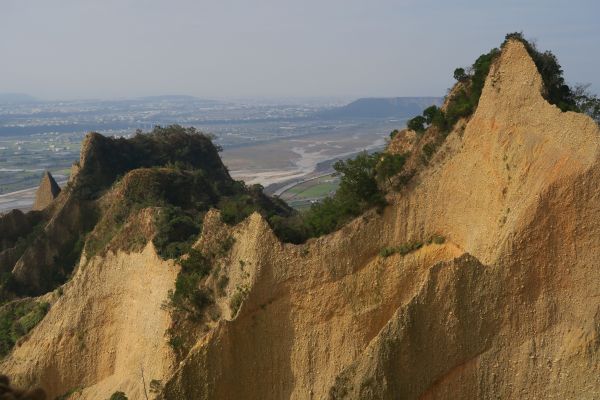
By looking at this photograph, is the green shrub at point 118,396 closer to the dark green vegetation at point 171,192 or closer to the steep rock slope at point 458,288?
the steep rock slope at point 458,288

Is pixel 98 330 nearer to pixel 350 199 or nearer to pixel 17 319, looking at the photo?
pixel 17 319

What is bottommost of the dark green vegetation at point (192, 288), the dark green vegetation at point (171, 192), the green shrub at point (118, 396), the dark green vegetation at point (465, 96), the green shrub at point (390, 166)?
the green shrub at point (118, 396)

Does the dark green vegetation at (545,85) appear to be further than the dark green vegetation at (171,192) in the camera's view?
No

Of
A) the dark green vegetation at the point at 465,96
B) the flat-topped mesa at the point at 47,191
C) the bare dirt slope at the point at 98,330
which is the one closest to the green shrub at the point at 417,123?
the dark green vegetation at the point at 465,96

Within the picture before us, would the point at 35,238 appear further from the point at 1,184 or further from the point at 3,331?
the point at 1,184

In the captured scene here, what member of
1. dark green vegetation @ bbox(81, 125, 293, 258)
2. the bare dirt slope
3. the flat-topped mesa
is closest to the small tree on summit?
dark green vegetation @ bbox(81, 125, 293, 258)

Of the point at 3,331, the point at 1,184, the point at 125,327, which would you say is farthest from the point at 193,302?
the point at 1,184
